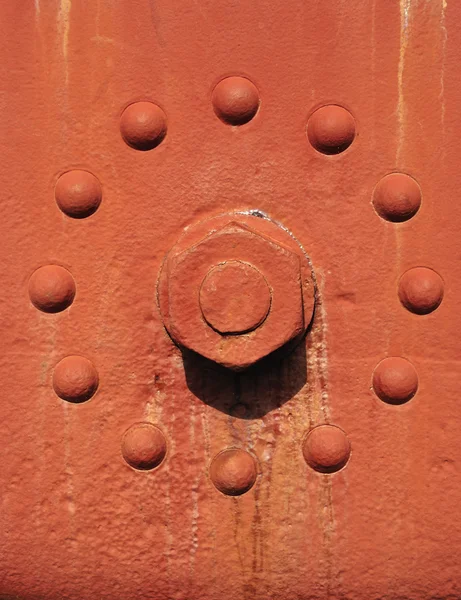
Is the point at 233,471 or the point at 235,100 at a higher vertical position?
the point at 235,100

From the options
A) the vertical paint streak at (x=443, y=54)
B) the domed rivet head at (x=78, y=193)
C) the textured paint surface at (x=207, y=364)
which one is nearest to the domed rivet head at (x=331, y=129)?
the textured paint surface at (x=207, y=364)

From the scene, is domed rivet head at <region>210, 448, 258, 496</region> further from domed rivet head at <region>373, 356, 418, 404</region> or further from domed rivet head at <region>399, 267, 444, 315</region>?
domed rivet head at <region>399, 267, 444, 315</region>

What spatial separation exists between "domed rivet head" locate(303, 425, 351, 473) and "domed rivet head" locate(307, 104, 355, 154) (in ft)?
1.52

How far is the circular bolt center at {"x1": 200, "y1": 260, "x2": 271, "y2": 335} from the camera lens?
3.73ft

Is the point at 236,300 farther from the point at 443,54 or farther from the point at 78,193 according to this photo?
the point at 443,54

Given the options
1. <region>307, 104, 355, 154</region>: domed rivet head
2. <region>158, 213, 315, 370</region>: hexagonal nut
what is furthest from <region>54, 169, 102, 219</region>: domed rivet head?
<region>307, 104, 355, 154</region>: domed rivet head

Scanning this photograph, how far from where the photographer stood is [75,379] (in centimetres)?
124

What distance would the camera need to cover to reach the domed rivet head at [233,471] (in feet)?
4.06

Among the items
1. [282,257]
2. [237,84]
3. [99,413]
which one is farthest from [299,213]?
[99,413]

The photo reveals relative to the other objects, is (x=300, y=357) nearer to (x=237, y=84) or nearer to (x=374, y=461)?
(x=374, y=461)

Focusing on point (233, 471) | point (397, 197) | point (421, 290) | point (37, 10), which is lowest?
point (233, 471)

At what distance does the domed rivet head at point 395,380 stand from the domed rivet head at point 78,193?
21.5 inches

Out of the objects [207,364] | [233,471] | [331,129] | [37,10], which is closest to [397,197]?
[331,129]

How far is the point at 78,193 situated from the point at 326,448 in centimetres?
59
